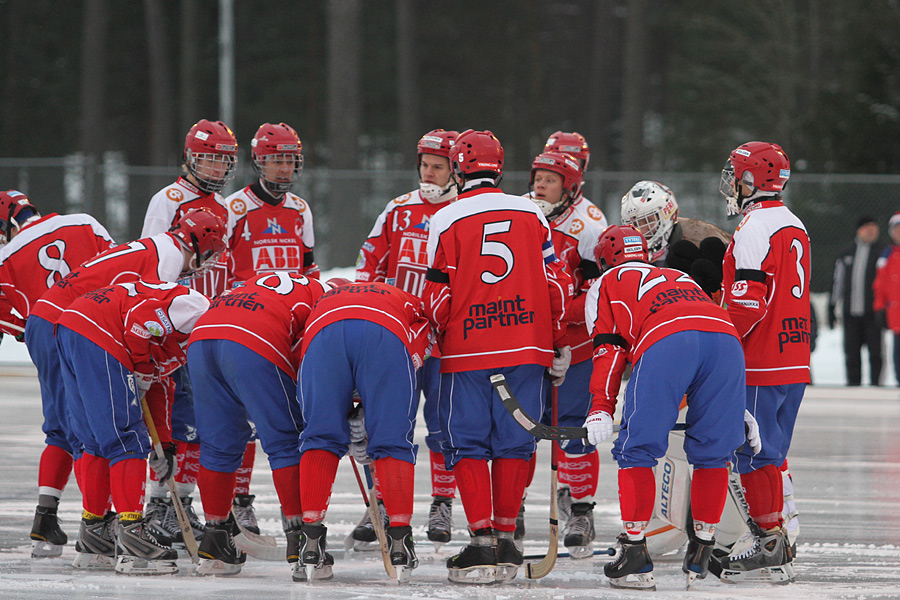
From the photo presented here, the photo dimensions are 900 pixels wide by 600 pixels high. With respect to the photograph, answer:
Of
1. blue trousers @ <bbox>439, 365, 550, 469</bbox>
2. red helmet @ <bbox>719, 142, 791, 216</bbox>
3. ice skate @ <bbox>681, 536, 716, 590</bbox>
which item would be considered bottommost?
ice skate @ <bbox>681, 536, 716, 590</bbox>

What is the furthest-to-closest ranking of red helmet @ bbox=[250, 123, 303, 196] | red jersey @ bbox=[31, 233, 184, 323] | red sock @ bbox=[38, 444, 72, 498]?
red helmet @ bbox=[250, 123, 303, 196] < red sock @ bbox=[38, 444, 72, 498] < red jersey @ bbox=[31, 233, 184, 323]

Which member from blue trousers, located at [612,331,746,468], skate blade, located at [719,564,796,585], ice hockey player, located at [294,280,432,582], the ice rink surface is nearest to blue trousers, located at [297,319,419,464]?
ice hockey player, located at [294,280,432,582]

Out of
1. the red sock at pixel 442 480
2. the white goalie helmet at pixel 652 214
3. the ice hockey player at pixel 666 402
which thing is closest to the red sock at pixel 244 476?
the red sock at pixel 442 480

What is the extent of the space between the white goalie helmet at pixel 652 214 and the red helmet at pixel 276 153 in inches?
91.7

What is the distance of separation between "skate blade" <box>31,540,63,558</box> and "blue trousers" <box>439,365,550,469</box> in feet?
7.25

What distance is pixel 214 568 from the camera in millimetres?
5434

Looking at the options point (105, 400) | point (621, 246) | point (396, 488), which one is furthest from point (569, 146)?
point (105, 400)

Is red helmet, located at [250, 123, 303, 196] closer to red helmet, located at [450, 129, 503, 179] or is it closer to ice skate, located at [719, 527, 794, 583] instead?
red helmet, located at [450, 129, 503, 179]

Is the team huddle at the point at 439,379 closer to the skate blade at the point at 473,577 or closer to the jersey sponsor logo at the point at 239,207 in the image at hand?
the skate blade at the point at 473,577

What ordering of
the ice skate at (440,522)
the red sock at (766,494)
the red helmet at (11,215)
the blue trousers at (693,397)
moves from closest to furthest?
the blue trousers at (693,397) → the red sock at (766,494) → the ice skate at (440,522) → the red helmet at (11,215)

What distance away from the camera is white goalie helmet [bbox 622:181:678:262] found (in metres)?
5.83

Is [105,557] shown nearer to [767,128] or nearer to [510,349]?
[510,349]

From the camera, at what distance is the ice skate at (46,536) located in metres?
5.79

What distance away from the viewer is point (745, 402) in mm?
5266
